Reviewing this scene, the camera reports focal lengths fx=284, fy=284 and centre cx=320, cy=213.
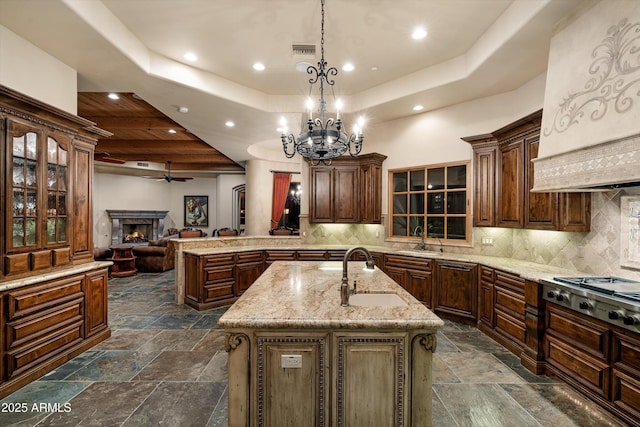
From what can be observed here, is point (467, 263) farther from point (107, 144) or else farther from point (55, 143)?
point (107, 144)

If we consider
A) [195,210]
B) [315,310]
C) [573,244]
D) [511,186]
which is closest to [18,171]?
[315,310]

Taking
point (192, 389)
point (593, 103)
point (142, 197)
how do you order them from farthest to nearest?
point (142, 197) < point (192, 389) < point (593, 103)

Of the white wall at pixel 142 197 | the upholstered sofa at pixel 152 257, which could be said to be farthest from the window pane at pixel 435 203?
the white wall at pixel 142 197

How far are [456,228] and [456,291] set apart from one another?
1.06 metres

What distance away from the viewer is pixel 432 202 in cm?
473

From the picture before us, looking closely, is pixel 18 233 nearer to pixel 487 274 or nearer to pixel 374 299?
pixel 374 299

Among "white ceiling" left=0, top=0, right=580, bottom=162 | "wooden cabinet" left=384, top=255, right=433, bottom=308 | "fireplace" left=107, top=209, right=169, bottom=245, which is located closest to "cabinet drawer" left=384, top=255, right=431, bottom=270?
"wooden cabinet" left=384, top=255, right=433, bottom=308

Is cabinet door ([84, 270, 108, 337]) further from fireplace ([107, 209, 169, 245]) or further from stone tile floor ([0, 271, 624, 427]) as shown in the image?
fireplace ([107, 209, 169, 245])

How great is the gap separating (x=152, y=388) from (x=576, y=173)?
3834 millimetres

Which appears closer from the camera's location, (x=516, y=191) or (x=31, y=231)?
(x=31, y=231)

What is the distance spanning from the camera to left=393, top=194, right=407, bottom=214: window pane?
16.6 ft

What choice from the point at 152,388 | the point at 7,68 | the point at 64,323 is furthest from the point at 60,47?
the point at 152,388

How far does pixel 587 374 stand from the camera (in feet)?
7.33

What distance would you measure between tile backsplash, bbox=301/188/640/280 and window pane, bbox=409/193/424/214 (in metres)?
0.59
